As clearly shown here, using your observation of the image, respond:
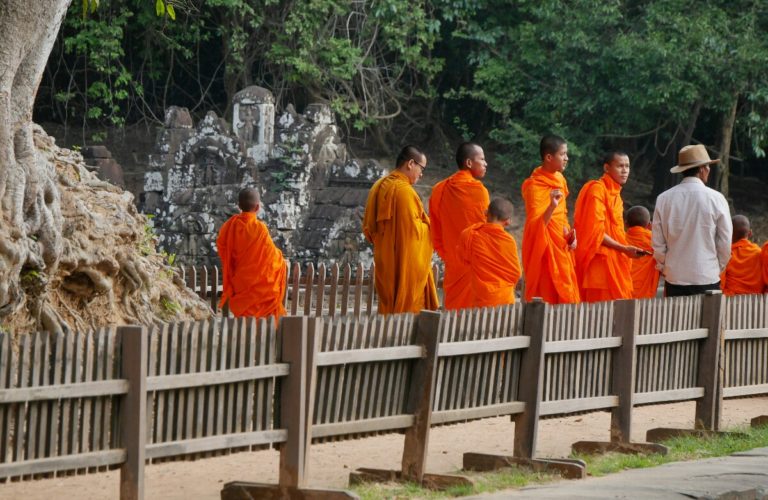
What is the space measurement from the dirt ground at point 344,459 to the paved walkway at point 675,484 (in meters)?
0.92

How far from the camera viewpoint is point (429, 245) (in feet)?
34.4

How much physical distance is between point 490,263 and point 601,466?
8.40ft

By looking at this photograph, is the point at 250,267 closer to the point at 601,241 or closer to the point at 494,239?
the point at 494,239

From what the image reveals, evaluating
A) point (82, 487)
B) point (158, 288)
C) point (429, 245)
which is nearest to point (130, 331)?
point (82, 487)

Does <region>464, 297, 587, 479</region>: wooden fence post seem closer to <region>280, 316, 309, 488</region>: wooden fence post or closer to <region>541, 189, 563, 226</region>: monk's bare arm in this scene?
<region>280, 316, 309, 488</region>: wooden fence post

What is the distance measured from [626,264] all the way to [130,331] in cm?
583

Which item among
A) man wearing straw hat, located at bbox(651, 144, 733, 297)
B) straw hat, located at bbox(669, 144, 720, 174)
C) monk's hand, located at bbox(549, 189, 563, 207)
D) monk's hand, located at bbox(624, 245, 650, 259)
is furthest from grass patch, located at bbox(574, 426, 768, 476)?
monk's hand, located at bbox(549, 189, 563, 207)

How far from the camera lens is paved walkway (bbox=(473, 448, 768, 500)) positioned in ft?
20.4

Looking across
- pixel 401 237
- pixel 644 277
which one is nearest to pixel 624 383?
pixel 401 237

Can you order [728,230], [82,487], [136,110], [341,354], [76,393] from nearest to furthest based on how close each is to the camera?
[76,393] → [341,354] → [82,487] → [728,230] → [136,110]

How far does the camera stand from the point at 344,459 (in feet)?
25.2

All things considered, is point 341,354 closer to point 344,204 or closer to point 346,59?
point 344,204

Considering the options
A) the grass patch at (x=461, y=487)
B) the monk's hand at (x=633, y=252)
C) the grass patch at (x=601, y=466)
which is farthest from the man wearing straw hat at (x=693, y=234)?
the grass patch at (x=461, y=487)

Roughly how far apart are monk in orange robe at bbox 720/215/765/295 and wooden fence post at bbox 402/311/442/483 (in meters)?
6.14
